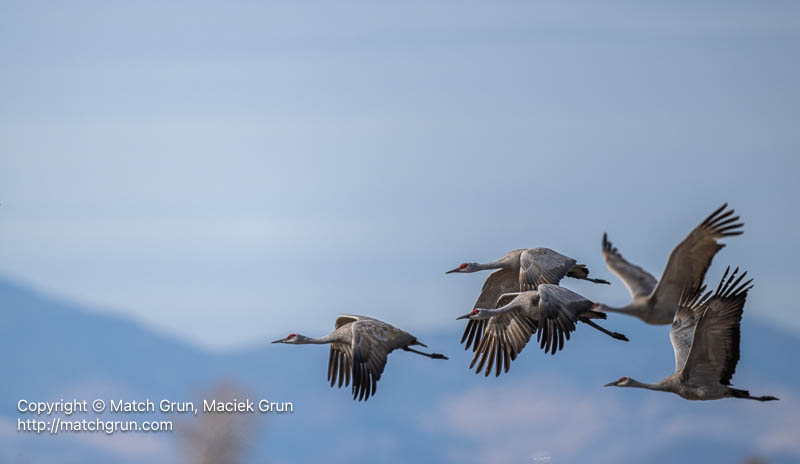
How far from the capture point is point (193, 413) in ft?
141

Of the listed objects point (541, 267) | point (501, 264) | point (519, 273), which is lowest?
point (541, 267)

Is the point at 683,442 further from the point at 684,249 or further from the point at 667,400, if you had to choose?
the point at 684,249

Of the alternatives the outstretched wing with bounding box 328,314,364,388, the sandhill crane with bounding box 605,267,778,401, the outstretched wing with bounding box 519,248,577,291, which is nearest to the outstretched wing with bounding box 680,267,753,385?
the sandhill crane with bounding box 605,267,778,401

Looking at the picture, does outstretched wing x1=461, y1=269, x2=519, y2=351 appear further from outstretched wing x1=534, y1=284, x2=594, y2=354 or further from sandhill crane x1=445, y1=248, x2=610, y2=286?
outstretched wing x1=534, y1=284, x2=594, y2=354

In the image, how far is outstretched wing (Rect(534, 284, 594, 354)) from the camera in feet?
84.9

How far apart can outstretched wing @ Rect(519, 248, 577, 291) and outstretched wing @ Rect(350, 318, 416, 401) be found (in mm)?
2864

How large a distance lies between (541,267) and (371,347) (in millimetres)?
3907

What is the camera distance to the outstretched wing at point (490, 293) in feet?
94.6

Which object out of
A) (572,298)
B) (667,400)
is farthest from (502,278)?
(667,400)

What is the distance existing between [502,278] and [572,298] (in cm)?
325

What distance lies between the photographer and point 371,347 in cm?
2617

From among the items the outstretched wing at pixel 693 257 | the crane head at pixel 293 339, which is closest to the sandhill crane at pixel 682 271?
the outstretched wing at pixel 693 257

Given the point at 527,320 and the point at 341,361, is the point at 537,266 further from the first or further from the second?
the point at 341,361

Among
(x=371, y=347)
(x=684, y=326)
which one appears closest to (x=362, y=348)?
(x=371, y=347)
